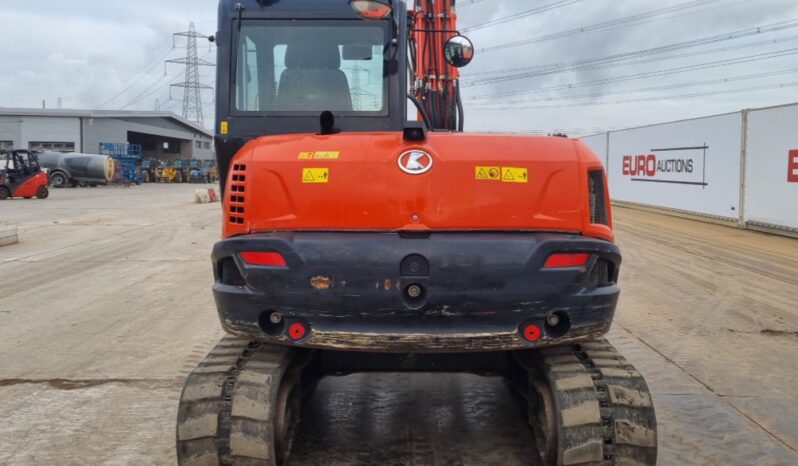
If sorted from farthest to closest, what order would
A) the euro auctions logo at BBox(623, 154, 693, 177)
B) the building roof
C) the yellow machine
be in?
the yellow machine, the building roof, the euro auctions logo at BBox(623, 154, 693, 177)

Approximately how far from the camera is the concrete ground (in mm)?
4250

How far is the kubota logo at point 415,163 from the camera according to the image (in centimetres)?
338

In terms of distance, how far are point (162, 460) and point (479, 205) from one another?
2.35m

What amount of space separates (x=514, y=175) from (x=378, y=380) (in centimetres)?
276

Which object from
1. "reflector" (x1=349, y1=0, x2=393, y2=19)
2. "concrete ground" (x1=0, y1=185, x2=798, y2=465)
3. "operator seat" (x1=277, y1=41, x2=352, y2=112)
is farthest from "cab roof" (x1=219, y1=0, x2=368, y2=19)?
"concrete ground" (x1=0, y1=185, x2=798, y2=465)

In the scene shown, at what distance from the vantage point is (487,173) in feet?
11.1

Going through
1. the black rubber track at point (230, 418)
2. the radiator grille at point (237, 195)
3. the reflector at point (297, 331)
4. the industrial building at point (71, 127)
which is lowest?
the black rubber track at point (230, 418)

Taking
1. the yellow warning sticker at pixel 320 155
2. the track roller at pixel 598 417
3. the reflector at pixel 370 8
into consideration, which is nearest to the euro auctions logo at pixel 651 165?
the reflector at pixel 370 8

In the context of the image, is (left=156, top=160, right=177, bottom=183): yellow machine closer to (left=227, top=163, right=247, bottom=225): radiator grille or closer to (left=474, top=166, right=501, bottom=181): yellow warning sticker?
(left=227, top=163, right=247, bottom=225): radiator grille

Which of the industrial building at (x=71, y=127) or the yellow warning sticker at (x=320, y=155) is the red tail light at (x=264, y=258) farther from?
the industrial building at (x=71, y=127)

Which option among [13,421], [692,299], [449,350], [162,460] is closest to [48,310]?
[13,421]

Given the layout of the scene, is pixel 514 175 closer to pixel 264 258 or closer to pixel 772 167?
pixel 264 258

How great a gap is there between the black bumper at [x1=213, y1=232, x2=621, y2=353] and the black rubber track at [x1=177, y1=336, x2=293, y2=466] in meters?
0.30

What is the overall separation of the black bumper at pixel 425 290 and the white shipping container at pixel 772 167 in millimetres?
14021
